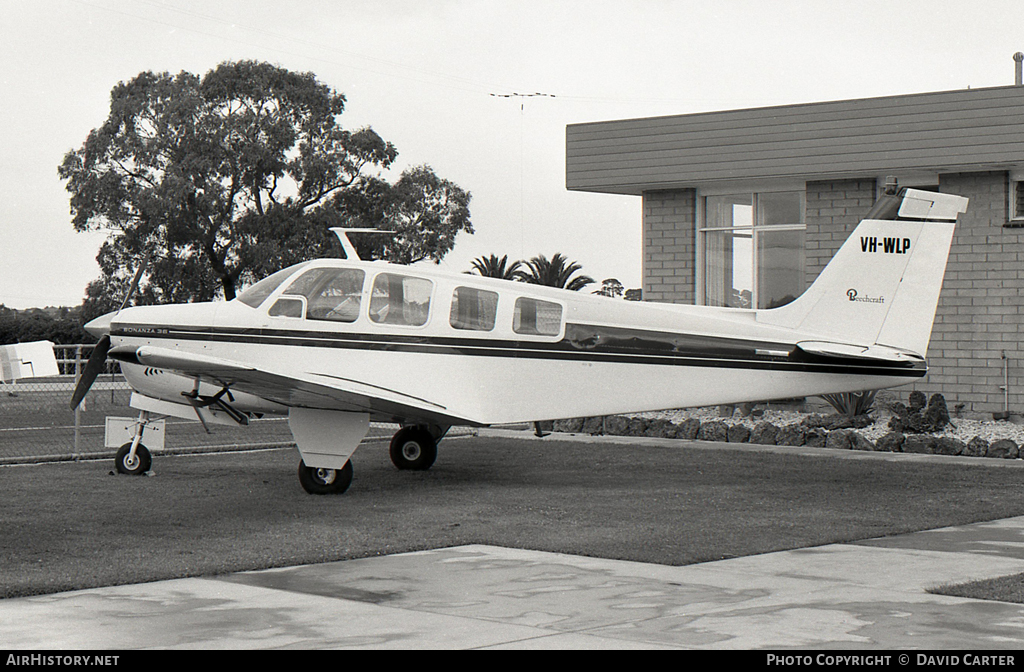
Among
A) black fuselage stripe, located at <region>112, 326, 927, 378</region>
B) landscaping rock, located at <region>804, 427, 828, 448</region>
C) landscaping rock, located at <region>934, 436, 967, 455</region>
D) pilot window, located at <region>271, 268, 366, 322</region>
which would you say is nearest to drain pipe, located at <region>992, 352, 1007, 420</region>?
landscaping rock, located at <region>934, 436, 967, 455</region>

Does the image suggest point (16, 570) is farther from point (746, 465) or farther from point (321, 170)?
point (321, 170)

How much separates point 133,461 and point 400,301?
3588 mm

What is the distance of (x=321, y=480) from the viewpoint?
441 inches

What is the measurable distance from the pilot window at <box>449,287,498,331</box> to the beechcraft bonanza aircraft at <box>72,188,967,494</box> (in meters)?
0.01

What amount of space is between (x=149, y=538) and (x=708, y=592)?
14.0 feet

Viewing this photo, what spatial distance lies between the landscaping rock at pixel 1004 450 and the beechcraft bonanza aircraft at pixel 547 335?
315cm

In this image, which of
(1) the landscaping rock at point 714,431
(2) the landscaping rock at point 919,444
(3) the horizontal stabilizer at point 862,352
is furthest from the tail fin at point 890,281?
(1) the landscaping rock at point 714,431

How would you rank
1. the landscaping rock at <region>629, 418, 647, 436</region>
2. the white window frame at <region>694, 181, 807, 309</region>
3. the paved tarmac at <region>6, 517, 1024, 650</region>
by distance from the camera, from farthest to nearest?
the white window frame at <region>694, 181, 807, 309</region>
the landscaping rock at <region>629, 418, 647, 436</region>
the paved tarmac at <region>6, 517, 1024, 650</region>

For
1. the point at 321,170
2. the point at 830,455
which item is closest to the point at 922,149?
the point at 830,455

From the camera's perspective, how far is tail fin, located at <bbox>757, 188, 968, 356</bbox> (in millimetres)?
11773

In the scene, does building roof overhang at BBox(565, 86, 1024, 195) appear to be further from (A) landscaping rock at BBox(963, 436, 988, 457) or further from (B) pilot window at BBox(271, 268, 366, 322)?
(B) pilot window at BBox(271, 268, 366, 322)

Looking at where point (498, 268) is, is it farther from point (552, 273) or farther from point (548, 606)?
point (548, 606)

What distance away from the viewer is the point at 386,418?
1230 cm

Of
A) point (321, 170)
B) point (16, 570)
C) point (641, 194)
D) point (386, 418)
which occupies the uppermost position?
point (321, 170)
